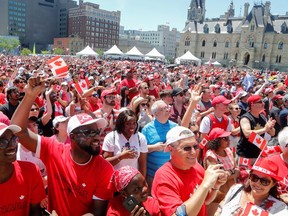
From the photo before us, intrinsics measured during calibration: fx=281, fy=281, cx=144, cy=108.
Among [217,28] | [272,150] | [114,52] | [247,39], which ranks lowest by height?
[272,150]

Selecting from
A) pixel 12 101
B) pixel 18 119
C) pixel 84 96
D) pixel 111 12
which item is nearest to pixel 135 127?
pixel 18 119

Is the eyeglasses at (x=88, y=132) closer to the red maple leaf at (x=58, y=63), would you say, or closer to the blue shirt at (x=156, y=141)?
the blue shirt at (x=156, y=141)

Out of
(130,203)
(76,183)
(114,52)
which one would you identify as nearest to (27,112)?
(76,183)

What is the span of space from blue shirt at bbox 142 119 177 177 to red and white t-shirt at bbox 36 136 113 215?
1.48m

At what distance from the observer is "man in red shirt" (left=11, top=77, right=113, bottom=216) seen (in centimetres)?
237

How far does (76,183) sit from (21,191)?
43 centimetres

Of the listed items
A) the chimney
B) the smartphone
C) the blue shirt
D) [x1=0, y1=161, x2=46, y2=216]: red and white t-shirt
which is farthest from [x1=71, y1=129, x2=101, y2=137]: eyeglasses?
the chimney

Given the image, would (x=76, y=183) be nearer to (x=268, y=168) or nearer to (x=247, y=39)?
(x=268, y=168)

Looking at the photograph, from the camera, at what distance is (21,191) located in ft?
6.98

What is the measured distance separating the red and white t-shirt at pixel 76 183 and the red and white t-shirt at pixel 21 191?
213 mm

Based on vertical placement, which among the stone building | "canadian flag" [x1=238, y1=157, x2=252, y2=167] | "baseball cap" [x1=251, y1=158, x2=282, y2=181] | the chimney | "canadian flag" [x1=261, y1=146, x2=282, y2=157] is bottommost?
"canadian flag" [x1=238, y1=157, x2=252, y2=167]

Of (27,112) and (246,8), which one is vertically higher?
(246,8)

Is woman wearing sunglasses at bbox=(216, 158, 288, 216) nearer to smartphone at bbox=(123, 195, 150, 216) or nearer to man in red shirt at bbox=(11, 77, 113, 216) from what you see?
smartphone at bbox=(123, 195, 150, 216)

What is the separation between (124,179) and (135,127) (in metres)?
1.45
